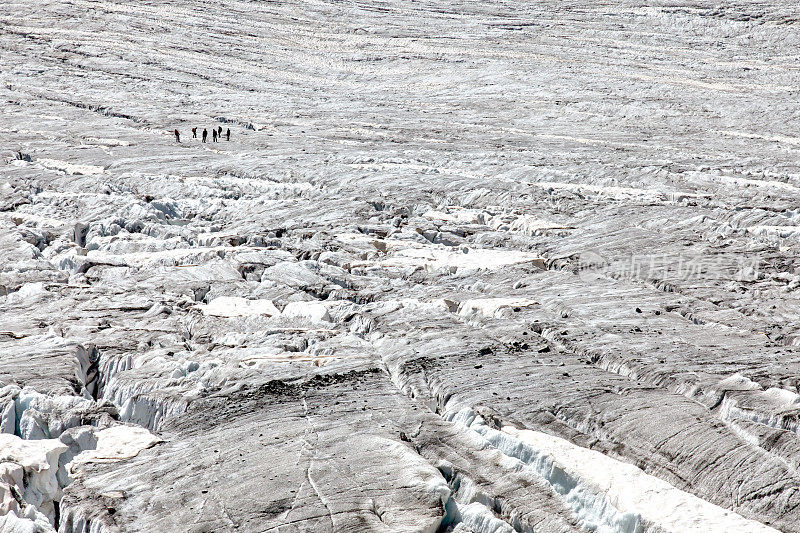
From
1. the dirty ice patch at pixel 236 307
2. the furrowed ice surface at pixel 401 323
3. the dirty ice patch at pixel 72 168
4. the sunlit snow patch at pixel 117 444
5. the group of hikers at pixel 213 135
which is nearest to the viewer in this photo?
the furrowed ice surface at pixel 401 323

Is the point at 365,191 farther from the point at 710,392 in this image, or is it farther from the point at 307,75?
the point at 307,75

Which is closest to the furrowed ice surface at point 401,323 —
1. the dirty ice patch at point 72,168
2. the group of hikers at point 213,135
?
the dirty ice patch at point 72,168

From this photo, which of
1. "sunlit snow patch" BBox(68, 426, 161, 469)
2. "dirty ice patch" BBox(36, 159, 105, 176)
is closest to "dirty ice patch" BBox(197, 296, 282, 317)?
"sunlit snow patch" BBox(68, 426, 161, 469)

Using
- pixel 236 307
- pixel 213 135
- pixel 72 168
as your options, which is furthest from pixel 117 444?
pixel 213 135

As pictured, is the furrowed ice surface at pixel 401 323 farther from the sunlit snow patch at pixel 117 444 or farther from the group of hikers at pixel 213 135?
the group of hikers at pixel 213 135

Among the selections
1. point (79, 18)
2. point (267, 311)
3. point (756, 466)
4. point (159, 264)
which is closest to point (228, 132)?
point (159, 264)

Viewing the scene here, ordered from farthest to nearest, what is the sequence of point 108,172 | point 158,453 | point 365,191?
point 108,172 → point 365,191 → point 158,453

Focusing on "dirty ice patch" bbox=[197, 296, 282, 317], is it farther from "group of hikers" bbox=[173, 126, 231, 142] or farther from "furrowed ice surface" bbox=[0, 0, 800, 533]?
"group of hikers" bbox=[173, 126, 231, 142]
